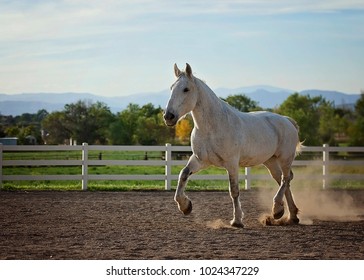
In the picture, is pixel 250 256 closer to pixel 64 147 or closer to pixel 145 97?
pixel 145 97

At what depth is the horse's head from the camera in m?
6.58

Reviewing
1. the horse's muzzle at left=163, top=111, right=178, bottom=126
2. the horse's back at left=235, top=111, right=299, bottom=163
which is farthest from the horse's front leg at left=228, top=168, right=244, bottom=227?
the horse's muzzle at left=163, top=111, right=178, bottom=126

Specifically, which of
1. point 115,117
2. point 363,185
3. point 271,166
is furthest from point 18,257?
point 115,117

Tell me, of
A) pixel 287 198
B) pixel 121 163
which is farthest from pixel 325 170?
pixel 287 198

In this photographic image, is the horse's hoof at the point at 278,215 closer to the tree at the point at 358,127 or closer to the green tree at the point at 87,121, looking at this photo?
the tree at the point at 358,127

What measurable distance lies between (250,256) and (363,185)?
1037 cm

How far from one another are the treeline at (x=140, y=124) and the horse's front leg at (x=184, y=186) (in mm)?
6702

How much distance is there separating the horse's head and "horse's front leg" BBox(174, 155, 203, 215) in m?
0.60

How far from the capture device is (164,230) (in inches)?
275

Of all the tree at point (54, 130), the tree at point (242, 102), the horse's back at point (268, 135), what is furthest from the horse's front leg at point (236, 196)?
the tree at point (242, 102)

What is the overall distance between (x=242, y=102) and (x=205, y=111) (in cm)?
1771

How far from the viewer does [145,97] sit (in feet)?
41.4

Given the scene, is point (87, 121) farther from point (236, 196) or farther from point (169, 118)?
point (169, 118)

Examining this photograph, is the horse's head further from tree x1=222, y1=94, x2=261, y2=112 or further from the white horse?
tree x1=222, y1=94, x2=261, y2=112
